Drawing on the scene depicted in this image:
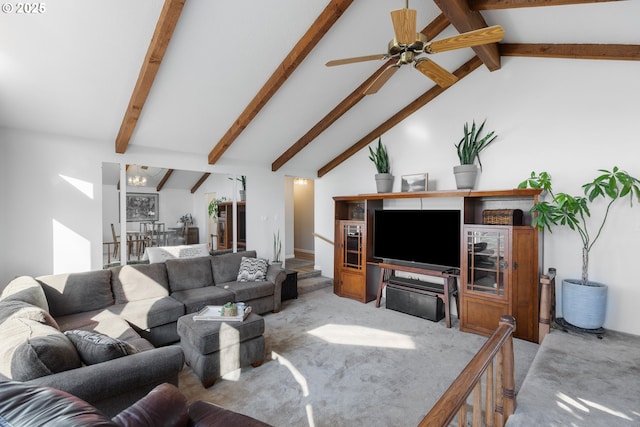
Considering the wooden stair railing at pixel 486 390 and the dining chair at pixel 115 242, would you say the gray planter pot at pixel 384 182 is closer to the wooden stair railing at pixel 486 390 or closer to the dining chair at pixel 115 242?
the wooden stair railing at pixel 486 390

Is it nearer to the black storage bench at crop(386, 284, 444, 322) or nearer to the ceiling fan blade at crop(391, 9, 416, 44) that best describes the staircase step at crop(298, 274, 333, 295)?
the black storage bench at crop(386, 284, 444, 322)

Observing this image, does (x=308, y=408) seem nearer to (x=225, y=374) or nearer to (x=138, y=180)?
(x=225, y=374)

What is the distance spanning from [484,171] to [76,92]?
16.4ft

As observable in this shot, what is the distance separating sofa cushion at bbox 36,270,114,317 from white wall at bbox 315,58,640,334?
4.41 meters

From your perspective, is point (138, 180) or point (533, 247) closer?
point (533, 247)

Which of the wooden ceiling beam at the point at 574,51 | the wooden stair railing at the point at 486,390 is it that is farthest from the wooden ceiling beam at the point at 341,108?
the wooden stair railing at the point at 486,390

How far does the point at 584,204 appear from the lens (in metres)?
3.25

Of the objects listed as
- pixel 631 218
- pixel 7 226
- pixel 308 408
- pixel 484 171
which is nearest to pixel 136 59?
pixel 7 226

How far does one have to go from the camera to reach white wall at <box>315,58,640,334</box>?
11.0 ft

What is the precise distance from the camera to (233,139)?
14.8 ft

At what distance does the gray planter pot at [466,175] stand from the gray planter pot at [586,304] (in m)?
1.58

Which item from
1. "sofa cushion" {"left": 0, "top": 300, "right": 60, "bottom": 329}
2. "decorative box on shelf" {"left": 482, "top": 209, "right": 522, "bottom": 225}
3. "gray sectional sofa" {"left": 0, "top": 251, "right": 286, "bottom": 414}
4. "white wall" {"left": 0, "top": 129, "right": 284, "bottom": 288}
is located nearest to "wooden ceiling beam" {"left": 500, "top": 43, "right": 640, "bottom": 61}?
"decorative box on shelf" {"left": 482, "top": 209, "right": 522, "bottom": 225}

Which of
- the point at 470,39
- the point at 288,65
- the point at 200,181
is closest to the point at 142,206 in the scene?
the point at 200,181

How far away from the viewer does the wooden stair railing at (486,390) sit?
1132mm
